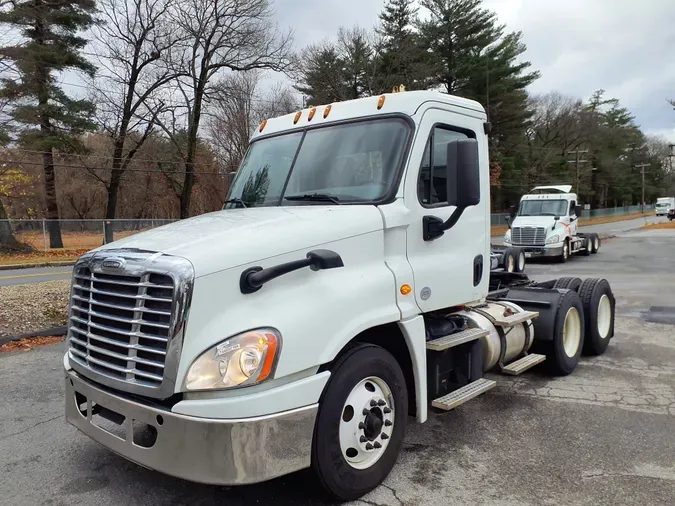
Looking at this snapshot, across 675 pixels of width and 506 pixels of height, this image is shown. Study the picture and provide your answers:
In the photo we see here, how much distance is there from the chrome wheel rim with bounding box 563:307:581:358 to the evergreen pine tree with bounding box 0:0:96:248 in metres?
26.0

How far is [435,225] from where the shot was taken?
3.79 meters

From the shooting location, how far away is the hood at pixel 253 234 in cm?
286

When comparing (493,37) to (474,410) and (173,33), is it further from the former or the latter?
(474,410)

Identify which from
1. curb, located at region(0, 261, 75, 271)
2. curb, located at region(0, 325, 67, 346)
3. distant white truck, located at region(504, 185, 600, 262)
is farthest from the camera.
Result: curb, located at region(0, 261, 75, 271)

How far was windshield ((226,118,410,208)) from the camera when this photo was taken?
145 inches

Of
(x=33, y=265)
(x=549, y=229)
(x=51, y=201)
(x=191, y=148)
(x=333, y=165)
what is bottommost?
(x=33, y=265)

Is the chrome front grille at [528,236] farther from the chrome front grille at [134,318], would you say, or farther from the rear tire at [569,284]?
the chrome front grille at [134,318]

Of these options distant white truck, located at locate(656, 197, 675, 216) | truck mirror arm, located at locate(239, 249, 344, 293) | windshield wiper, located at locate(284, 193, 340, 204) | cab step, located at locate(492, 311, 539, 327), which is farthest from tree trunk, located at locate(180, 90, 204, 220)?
distant white truck, located at locate(656, 197, 675, 216)

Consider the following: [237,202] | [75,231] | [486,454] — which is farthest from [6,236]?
[486,454]

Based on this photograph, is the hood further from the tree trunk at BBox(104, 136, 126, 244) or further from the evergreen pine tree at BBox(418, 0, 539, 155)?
the evergreen pine tree at BBox(418, 0, 539, 155)

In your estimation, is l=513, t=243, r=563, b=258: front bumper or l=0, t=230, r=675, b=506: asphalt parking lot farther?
l=513, t=243, r=563, b=258: front bumper

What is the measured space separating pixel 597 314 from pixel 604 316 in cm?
40

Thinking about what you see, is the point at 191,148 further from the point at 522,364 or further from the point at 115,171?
the point at 522,364

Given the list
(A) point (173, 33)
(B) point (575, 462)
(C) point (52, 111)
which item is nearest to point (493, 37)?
(A) point (173, 33)
